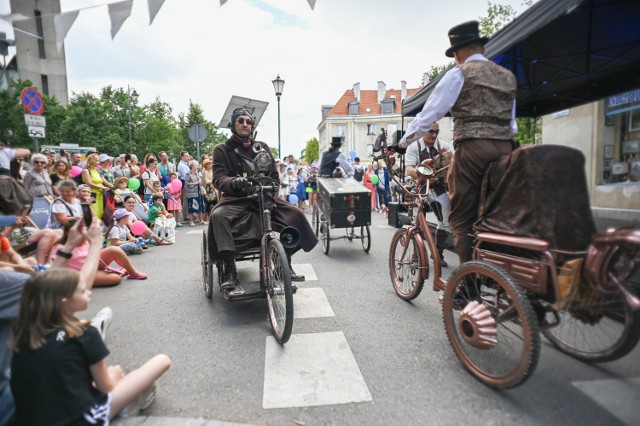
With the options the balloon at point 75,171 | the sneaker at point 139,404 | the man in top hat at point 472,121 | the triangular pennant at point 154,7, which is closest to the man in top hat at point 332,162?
the triangular pennant at point 154,7

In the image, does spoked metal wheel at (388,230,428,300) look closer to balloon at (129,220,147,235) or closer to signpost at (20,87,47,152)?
balloon at (129,220,147,235)

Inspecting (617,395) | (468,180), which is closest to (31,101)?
(468,180)

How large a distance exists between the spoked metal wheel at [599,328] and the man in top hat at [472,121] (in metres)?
0.90

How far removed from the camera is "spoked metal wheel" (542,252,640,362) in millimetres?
2107

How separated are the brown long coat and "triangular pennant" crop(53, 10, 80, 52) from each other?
213 cm

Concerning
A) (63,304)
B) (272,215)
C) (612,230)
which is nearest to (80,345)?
(63,304)

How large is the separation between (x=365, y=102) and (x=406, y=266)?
197 ft

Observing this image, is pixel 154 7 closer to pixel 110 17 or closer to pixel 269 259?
pixel 110 17

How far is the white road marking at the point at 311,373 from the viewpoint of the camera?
2.33 metres

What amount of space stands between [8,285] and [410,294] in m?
3.39

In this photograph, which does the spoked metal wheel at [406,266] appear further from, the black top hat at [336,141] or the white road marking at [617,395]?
the black top hat at [336,141]

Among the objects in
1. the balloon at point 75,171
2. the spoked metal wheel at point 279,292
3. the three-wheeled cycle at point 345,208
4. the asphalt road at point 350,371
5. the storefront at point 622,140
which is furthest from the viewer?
the balloon at point 75,171

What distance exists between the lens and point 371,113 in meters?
59.6

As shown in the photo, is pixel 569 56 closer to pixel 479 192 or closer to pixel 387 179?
pixel 479 192
